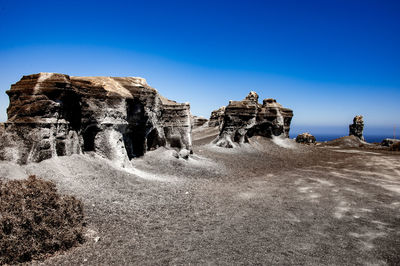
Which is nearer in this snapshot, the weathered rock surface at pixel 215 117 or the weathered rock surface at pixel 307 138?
the weathered rock surface at pixel 307 138

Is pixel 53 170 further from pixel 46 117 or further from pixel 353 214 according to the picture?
pixel 353 214

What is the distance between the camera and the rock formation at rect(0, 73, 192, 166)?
31.1 ft

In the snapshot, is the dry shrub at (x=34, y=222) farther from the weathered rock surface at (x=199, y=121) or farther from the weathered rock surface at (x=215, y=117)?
the weathered rock surface at (x=199, y=121)

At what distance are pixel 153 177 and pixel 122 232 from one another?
5989mm

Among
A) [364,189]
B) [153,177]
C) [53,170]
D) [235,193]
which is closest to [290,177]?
[364,189]

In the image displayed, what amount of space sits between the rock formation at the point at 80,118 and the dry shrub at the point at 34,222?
3277 millimetres

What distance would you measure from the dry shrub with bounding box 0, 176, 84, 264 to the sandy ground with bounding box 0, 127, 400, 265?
1.14 feet

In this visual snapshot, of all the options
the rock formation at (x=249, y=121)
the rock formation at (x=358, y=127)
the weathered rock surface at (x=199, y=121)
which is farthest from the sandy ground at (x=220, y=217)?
the weathered rock surface at (x=199, y=121)

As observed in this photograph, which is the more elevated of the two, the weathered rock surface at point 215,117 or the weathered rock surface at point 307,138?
the weathered rock surface at point 215,117

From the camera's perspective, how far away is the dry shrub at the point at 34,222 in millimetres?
5168

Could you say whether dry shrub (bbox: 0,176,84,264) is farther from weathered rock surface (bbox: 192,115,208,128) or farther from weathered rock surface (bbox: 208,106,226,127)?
weathered rock surface (bbox: 192,115,208,128)

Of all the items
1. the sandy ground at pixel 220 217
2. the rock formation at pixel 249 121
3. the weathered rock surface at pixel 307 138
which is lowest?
the sandy ground at pixel 220 217

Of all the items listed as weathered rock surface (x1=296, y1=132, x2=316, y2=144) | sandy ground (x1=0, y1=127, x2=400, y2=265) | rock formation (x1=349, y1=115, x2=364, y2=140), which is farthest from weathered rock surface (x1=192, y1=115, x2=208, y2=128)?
sandy ground (x1=0, y1=127, x2=400, y2=265)

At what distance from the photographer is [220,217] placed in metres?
8.34
